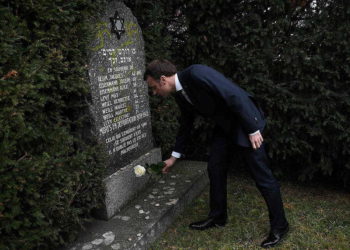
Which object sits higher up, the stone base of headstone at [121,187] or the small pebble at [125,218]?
the stone base of headstone at [121,187]

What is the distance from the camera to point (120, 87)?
3.57m

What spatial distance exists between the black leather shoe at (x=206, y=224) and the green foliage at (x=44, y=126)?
99cm

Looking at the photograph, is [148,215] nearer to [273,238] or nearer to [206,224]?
[206,224]

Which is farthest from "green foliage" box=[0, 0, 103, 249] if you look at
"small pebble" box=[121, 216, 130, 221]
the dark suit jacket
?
the dark suit jacket

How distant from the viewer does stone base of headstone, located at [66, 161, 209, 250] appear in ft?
9.55

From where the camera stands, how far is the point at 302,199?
4.29 m

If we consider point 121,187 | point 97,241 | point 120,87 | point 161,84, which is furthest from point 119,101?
point 97,241

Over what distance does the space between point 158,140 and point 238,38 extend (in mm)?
1668

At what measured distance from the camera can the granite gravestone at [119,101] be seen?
3.23 meters

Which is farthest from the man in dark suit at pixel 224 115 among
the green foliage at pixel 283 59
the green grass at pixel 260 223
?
the green foliage at pixel 283 59

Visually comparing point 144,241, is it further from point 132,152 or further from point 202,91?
point 202,91

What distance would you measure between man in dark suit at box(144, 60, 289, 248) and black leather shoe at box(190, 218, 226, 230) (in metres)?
0.33

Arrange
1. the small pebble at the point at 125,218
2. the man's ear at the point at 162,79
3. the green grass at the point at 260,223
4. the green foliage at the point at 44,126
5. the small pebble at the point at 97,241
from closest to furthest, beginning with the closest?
the green foliage at the point at 44,126
the small pebble at the point at 97,241
the man's ear at the point at 162,79
the green grass at the point at 260,223
the small pebble at the point at 125,218

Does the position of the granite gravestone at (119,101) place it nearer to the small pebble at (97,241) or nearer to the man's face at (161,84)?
the small pebble at (97,241)
